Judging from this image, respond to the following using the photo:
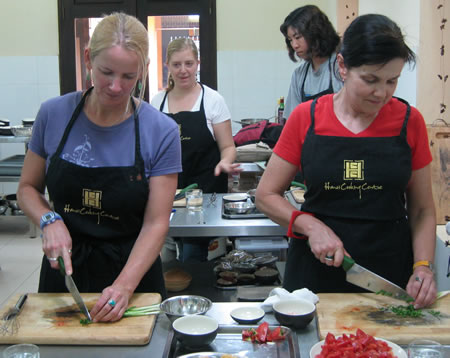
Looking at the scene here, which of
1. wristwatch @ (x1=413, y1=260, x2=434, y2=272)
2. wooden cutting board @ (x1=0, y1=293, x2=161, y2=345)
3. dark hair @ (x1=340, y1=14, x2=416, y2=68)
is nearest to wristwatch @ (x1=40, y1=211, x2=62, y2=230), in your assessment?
wooden cutting board @ (x1=0, y1=293, x2=161, y2=345)

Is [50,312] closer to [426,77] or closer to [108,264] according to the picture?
[108,264]

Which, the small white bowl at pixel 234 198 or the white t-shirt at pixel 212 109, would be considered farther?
the white t-shirt at pixel 212 109

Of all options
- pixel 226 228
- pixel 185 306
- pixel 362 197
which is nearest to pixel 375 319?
pixel 362 197

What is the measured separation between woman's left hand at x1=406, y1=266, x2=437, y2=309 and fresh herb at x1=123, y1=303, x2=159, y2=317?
72 centimetres

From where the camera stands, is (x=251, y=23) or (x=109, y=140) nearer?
(x=109, y=140)

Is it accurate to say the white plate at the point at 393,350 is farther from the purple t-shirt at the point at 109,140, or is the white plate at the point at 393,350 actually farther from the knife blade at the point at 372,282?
the purple t-shirt at the point at 109,140

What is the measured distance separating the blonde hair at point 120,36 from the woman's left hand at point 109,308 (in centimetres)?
64

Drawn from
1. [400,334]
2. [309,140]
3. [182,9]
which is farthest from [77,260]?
[182,9]

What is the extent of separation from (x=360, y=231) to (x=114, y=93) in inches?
32.9

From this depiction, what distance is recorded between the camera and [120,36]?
5.07 ft

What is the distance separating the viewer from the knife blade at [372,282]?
5.18ft

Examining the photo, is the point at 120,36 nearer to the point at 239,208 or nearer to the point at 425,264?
the point at 425,264

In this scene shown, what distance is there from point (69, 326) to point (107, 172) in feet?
1.50

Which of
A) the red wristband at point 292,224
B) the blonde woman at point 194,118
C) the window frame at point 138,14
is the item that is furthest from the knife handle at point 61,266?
the window frame at point 138,14
